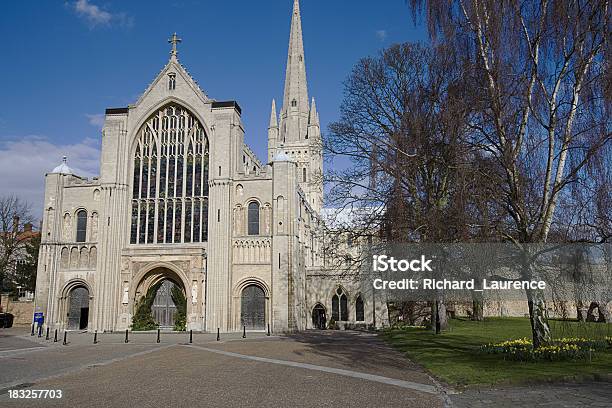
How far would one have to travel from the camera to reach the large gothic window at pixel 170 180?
4081 cm

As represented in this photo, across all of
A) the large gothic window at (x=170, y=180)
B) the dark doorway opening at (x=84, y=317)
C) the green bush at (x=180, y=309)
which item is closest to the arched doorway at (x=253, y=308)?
the green bush at (x=180, y=309)

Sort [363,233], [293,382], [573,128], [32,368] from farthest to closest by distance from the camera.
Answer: [363,233], [32,368], [573,128], [293,382]

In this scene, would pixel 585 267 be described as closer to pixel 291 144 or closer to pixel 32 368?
pixel 32 368

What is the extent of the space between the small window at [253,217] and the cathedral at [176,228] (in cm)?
8

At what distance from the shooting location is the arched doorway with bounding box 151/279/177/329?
4062cm

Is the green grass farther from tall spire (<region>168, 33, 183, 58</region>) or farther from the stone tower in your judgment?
the stone tower

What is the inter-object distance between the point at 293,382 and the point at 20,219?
52347mm

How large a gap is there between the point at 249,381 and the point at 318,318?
3275 centimetres

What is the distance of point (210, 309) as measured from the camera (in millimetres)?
38250

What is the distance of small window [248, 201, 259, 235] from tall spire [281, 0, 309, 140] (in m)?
40.6

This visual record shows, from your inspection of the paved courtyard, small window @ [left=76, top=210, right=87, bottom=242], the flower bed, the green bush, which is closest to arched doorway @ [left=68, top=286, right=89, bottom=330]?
small window @ [left=76, top=210, right=87, bottom=242]

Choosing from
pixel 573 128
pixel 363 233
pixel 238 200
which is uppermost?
pixel 238 200

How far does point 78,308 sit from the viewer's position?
40.9 metres

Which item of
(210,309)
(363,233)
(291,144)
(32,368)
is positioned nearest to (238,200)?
(210,309)
